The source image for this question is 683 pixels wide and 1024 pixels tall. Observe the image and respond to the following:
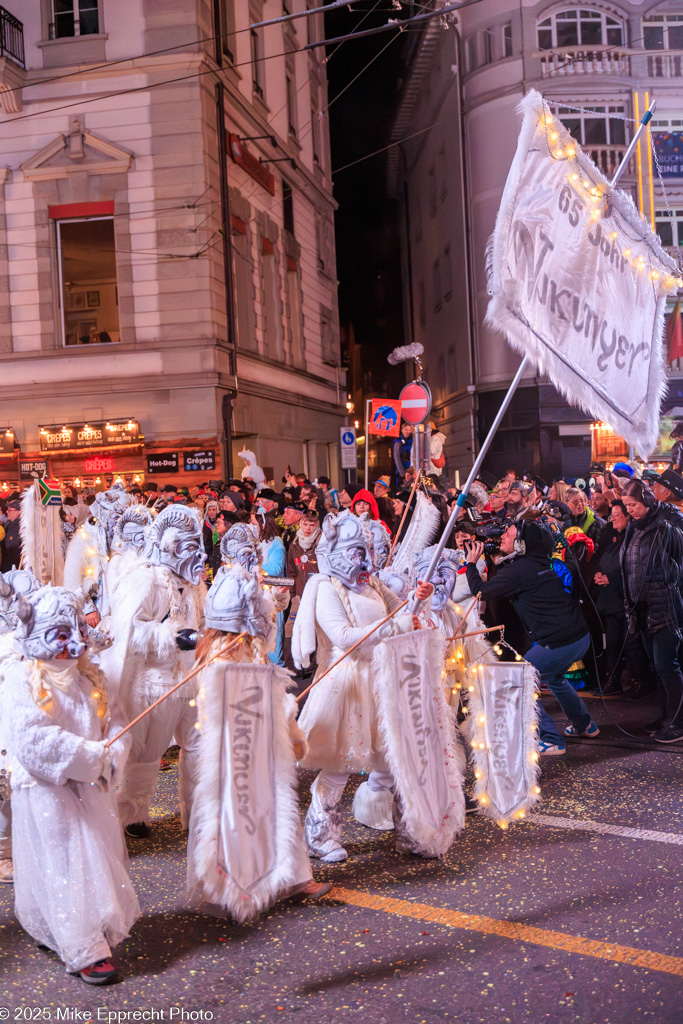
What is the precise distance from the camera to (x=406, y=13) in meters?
23.2

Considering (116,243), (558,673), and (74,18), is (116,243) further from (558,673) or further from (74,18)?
(558,673)

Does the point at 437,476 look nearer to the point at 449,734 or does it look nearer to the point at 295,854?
the point at 449,734

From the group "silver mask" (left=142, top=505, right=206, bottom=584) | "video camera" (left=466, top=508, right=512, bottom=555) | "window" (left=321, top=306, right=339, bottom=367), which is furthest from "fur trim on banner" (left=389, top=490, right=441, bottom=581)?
"window" (left=321, top=306, right=339, bottom=367)

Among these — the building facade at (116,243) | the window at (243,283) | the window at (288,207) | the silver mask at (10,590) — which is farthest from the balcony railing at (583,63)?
the silver mask at (10,590)

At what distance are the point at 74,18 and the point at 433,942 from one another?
2237 cm

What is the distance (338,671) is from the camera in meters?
5.09

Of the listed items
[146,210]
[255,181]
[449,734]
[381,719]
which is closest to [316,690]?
[381,719]

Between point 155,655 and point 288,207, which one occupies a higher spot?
point 288,207

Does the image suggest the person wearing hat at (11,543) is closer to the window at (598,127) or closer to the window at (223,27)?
the window at (223,27)

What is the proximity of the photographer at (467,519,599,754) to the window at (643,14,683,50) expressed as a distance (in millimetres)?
24972

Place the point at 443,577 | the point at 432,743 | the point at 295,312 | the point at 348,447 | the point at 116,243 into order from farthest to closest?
the point at 295,312
the point at 348,447
the point at 116,243
the point at 443,577
the point at 432,743

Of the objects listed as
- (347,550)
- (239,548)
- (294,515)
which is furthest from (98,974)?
(294,515)

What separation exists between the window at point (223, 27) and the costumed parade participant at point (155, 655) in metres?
18.3

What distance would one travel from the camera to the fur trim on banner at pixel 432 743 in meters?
4.82
